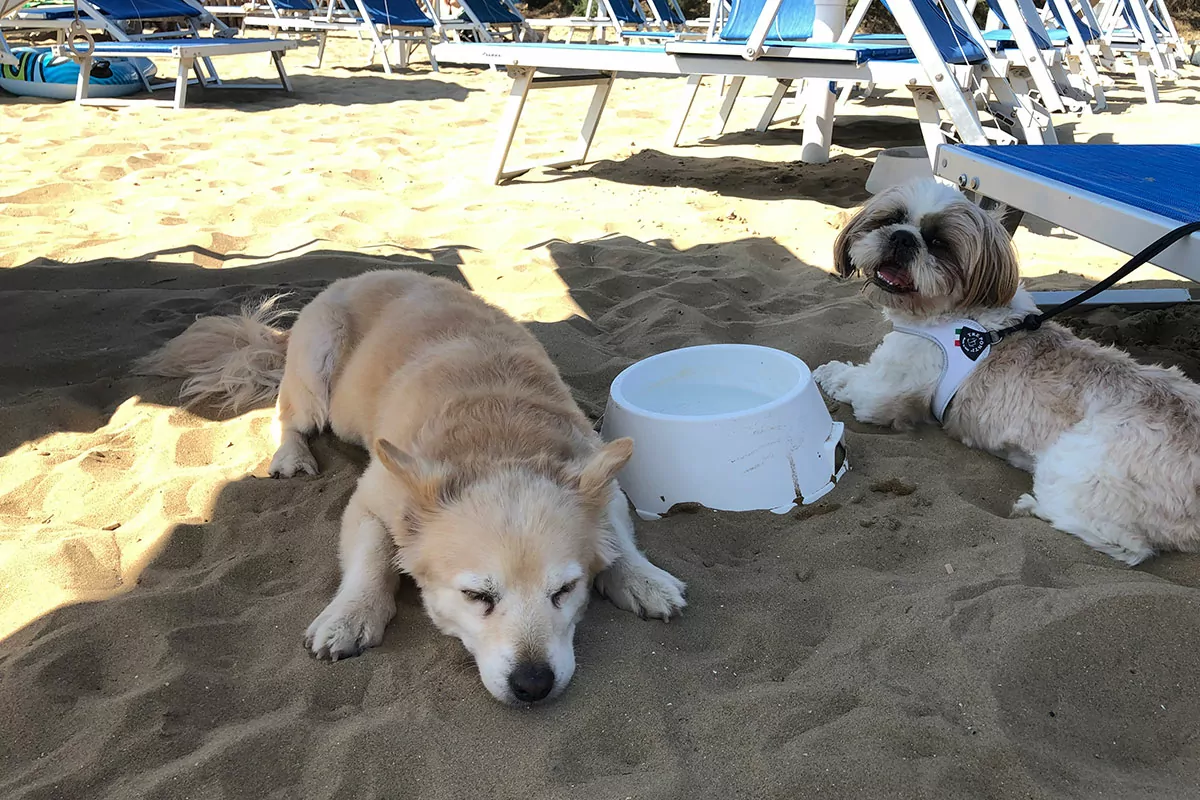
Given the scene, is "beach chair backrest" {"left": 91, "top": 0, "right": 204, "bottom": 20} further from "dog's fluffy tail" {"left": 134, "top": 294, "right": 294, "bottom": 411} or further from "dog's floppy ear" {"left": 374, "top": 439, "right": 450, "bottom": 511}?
"dog's floppy ear" {"left": 374, "top": 439, "right": 450, "bottom": 511}

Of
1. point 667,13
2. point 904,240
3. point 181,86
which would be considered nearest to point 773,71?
point 904,240

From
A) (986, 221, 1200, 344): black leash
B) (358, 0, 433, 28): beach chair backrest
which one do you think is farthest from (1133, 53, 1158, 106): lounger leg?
(358, 0, 433, 28): beach chair backrest

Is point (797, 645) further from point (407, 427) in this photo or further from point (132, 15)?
point (132, 15)

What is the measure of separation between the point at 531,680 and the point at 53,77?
11446 mm

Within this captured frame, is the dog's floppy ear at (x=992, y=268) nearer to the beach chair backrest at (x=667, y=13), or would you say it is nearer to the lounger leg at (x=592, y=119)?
the lounger leg at (x=592, y=119)

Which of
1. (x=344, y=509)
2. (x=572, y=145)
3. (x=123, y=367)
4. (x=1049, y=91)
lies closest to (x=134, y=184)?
(x=123, y=367)

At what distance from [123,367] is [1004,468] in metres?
3.89

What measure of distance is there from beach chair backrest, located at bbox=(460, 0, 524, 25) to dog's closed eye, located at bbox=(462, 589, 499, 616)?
1480 cm

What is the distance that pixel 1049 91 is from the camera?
7461 mm

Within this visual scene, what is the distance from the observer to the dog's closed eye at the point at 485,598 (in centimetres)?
208

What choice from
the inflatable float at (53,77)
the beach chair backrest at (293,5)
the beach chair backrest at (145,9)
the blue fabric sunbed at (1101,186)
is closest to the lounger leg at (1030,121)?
the blue fabric sunbed at (1101,186)

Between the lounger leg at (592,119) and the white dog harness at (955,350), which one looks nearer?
the white dog harness at (955,350)

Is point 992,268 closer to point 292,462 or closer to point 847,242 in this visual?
point 847,242

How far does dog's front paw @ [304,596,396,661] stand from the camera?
88.4 inches
